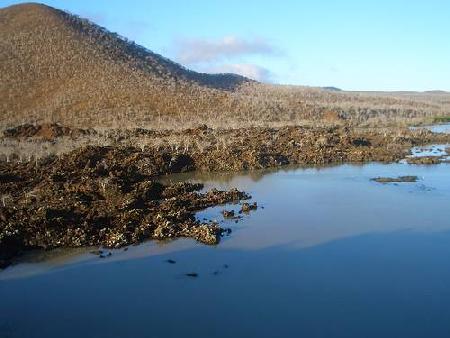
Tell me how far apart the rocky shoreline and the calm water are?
2.18 feet

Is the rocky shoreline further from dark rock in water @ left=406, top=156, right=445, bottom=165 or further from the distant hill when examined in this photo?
the distant hill

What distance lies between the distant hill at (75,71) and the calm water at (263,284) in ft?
110

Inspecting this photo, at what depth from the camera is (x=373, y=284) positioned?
8.38 meters

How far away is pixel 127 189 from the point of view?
14.3 m

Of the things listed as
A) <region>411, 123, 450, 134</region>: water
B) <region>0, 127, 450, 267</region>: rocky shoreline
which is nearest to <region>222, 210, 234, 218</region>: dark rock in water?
<region>0, 127, 450, 267</region>: rocky shoreline

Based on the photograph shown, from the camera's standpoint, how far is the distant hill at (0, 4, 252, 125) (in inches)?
1767

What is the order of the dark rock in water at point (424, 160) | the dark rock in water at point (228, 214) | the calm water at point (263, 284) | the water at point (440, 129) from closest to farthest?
the calm water at point (263, 284), the dark rock in water at point (228, 214), the dark rock in water at point (424, 160), the water at point (440, 129)

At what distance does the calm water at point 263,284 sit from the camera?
7.09 metres

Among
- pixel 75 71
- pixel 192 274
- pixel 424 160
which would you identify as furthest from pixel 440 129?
pixel 192 274

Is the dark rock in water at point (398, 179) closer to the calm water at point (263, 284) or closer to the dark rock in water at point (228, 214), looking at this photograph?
the calm water at point (263, 284)

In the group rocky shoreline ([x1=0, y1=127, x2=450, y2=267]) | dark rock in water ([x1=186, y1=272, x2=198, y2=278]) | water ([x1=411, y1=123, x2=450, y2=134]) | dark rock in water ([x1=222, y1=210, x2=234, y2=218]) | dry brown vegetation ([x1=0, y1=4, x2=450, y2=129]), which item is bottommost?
water ([x1=411, y1=123, x2=450, y2=134])

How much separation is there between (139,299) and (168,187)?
737 centimetres

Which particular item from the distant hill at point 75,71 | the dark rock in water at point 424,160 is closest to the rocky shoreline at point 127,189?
the dark rock in water at point 424,160

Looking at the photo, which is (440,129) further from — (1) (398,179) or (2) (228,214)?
(2) (228,214)
